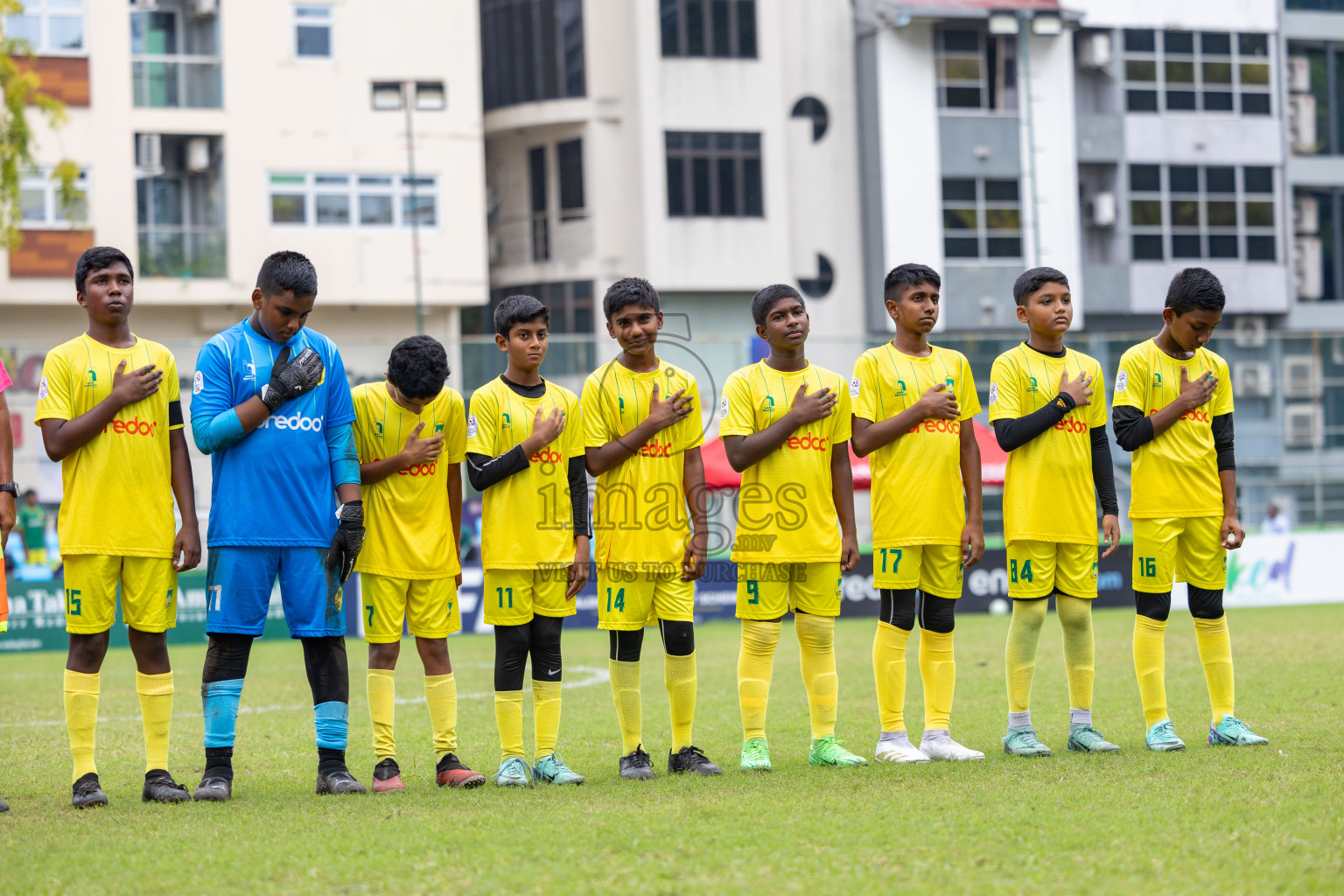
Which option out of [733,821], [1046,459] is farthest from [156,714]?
[1046,459]

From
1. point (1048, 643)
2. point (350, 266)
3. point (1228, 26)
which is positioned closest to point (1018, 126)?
point (1228, 26)

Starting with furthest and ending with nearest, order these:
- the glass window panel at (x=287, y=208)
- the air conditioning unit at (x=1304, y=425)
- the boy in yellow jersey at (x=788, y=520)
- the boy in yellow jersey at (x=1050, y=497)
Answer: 1. the glass window panel at (x=287, y=208)
2. the air conditioning unit at (x=1304, y=425)
3. the boy in yellow jersey at (x=1050, y=497)
4. the boy in yellow jersey at (x=788, y=520)

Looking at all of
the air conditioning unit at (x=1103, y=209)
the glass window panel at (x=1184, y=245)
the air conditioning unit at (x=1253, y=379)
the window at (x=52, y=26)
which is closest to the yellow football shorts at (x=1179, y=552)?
the air conditioning unit at (x=1253, y=379)

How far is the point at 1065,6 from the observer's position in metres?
37.6

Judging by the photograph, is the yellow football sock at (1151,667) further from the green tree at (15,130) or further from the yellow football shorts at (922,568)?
the green tree at (15,130)

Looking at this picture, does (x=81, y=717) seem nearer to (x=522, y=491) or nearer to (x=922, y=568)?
(x=522, y=491)

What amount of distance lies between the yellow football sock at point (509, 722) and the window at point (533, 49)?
29723mm

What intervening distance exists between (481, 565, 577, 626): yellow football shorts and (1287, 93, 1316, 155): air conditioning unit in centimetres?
3703

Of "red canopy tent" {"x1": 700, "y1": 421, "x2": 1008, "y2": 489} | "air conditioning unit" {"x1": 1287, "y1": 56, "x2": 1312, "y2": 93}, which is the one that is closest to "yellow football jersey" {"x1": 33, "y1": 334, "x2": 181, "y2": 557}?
"red canopy tent" {"x1": 700, "y1": 421, "x2": 1008, "y2": 489}

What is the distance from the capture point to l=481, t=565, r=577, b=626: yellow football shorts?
742 centimetres

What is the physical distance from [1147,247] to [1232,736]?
31759mm

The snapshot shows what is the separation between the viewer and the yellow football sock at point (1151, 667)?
8156 mm

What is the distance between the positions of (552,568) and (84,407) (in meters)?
2.35

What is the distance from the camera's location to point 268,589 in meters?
7.13
